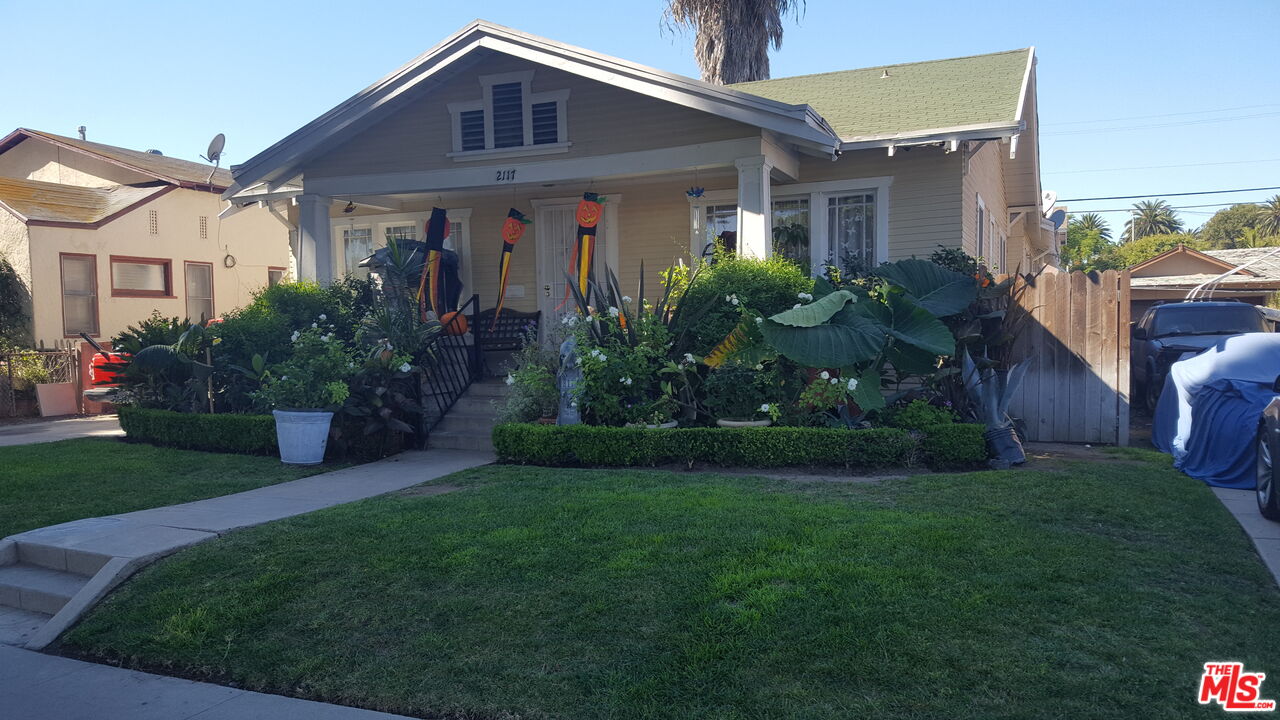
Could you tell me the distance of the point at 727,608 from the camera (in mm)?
4281

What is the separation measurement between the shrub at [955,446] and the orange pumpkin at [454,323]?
6359mm

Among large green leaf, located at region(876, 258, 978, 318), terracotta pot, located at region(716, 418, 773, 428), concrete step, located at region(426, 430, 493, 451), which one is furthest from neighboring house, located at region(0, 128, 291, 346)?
large green leaf, located at region(876, 258, 978, 318)

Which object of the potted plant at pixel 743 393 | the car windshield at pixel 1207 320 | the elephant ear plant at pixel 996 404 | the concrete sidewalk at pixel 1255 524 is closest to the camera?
the concrete sidewalk at pixel 1255 524

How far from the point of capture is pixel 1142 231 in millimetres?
72312

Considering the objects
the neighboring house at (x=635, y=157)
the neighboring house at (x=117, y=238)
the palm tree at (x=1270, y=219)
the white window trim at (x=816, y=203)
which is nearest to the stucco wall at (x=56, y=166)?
the neighboring house at (x=117, y=238)

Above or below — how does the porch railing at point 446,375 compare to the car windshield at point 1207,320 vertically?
below

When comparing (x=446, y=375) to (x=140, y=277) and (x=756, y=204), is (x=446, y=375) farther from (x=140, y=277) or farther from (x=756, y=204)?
(x=140, y=277)

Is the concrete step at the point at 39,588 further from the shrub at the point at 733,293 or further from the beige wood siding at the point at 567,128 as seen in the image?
the beige wood siding at the point at 567,128

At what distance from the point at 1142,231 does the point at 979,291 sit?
244 ft

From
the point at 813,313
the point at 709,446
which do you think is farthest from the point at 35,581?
the point at 813,313

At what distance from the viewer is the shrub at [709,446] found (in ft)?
25.9

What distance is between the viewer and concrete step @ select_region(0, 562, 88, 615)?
17.6 ft

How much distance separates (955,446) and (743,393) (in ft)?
6.84

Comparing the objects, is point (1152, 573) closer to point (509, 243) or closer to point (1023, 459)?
point (1023, 459)
